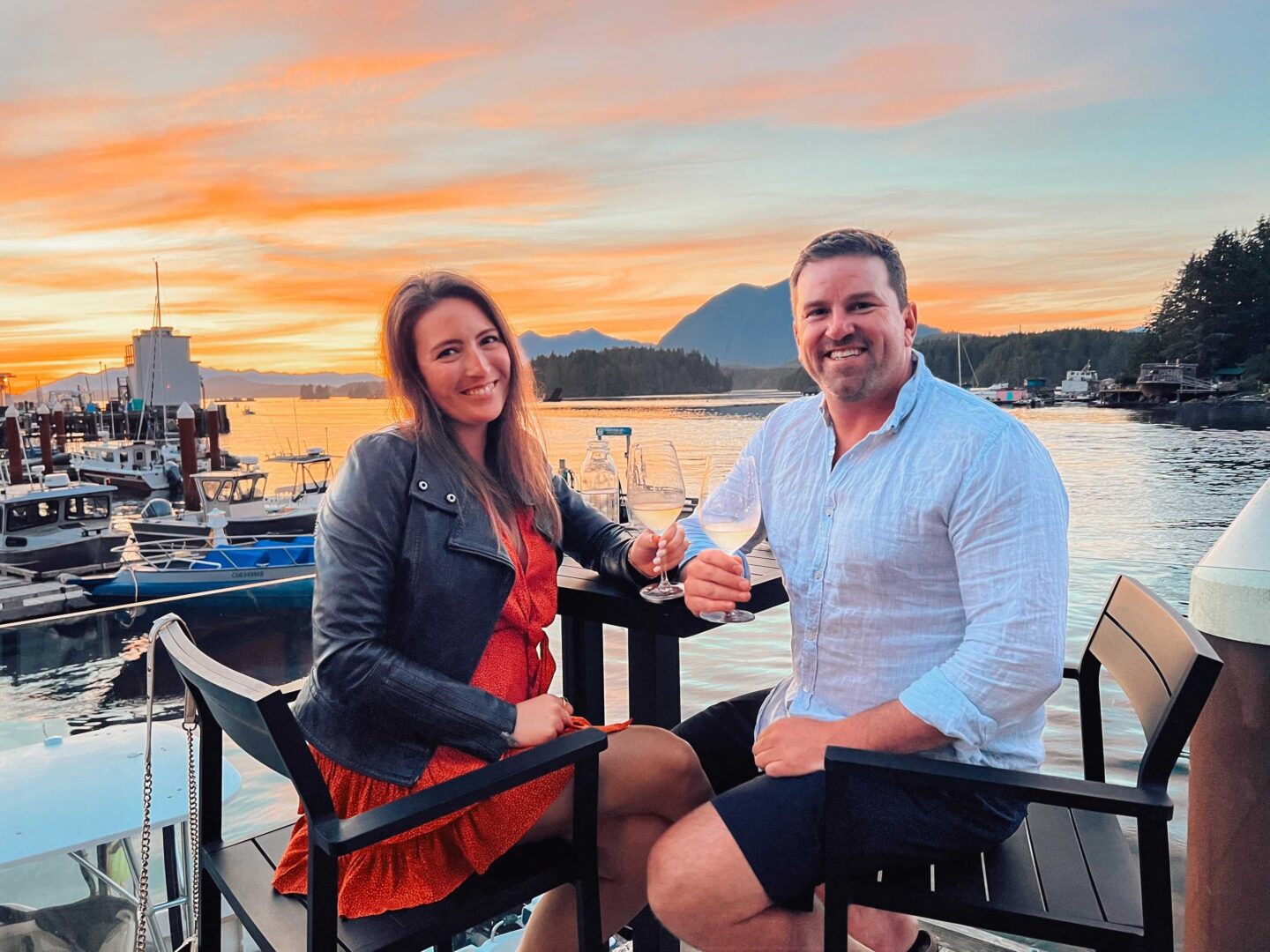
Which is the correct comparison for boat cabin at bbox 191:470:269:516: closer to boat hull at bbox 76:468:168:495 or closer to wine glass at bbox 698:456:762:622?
boat hull at bbox 76:468:168:495

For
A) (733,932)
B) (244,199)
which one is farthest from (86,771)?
(244,199)

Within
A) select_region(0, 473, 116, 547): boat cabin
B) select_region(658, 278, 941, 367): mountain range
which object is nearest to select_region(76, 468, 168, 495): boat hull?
select_region(0, 473, 116, 547): boat cabin

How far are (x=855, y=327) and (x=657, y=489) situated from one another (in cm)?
50

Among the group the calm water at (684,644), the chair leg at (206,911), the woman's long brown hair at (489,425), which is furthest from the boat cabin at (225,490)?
the chair leg at (206,911)

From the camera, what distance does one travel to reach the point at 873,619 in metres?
1.52

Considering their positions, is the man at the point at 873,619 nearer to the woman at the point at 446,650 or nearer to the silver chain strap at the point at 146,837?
the woman at the point at 446,650

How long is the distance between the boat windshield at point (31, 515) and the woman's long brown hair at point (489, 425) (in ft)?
71.5

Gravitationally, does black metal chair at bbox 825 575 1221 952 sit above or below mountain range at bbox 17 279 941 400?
below

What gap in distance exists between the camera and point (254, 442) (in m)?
79.7

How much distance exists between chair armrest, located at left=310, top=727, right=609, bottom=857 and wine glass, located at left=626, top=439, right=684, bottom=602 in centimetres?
50

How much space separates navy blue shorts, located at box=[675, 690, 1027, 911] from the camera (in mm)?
1320

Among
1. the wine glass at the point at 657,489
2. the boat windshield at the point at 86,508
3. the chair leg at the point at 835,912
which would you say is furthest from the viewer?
the boat windshield at the point at 86,508

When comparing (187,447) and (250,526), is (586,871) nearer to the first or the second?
(250,526)

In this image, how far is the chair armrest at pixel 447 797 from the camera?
107 cm
